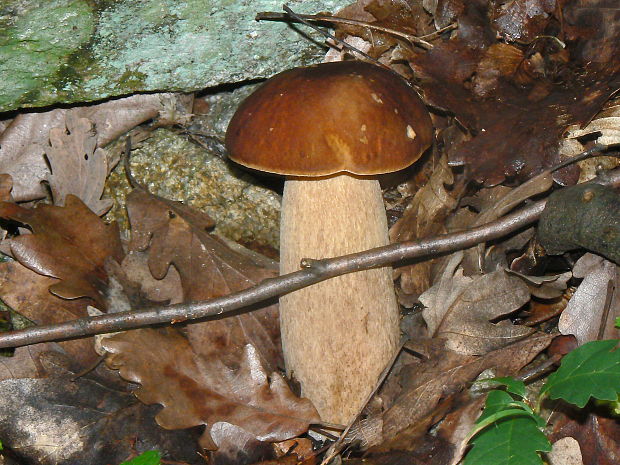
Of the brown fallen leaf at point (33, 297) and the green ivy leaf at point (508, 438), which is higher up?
the green ivy leaf at point (508, 438)

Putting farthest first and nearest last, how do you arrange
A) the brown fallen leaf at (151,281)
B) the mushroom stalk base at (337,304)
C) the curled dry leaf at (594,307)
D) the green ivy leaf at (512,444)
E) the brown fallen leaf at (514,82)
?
the brown fallen leaf at (151,281) → the brown fallen leaf at (514,82) → the mushroom stalk base at (337,304) → the curled dry leaf at (594,307) → the green ivy leaf at (512,444)

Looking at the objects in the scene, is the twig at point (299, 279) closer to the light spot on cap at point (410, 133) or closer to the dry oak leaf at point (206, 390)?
the dry oak leaf at point (206, 390)

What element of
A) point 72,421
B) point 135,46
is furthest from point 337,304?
point 135,46

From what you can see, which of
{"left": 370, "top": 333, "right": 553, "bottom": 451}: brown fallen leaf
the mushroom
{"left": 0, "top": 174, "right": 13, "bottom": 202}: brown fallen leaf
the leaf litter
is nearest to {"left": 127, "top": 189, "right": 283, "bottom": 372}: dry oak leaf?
the leaf litter

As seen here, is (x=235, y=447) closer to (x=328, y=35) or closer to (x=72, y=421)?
(x=72, y=421)

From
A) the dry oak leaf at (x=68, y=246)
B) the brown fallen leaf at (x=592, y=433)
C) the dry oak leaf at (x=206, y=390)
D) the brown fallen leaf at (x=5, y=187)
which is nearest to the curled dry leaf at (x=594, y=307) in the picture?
the brown fallen leaf at (x=592, y=433)

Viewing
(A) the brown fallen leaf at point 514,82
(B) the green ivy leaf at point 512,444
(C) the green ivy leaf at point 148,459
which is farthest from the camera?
(A) the brown fallen leaf at point 514,82

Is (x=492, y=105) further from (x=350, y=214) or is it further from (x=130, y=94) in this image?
(x=130, y=94)
